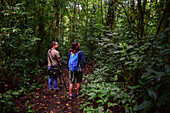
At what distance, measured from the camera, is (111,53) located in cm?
379

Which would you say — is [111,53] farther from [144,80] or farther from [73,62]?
[144,80]

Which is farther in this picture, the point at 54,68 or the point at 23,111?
the point at 54,68

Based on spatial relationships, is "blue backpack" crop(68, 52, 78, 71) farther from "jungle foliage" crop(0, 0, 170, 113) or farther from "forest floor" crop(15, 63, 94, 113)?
"forest floor" crop(15, 63, 94, 113)

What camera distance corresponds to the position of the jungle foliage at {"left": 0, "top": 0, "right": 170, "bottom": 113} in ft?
5.96

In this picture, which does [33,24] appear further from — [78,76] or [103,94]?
[103,94]

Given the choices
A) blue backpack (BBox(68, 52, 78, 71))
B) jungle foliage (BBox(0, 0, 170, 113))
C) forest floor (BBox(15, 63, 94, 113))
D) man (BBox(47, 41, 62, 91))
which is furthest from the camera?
man (BBox(47, 41, 62, 91))

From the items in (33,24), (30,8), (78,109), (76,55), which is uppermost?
(30,8)

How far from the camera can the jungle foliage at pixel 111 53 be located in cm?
182

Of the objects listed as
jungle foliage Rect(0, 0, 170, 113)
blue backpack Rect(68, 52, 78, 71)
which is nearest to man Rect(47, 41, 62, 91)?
jungle foliage Rect(0, 0, 170, 113)

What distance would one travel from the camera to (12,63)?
4.33 m

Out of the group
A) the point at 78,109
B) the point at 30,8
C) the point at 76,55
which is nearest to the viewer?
the point at 78,109

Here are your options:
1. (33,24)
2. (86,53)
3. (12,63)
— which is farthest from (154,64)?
(86,53)

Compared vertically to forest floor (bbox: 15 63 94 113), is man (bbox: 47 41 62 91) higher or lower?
higher

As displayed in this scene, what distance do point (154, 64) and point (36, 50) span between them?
23.1ft
